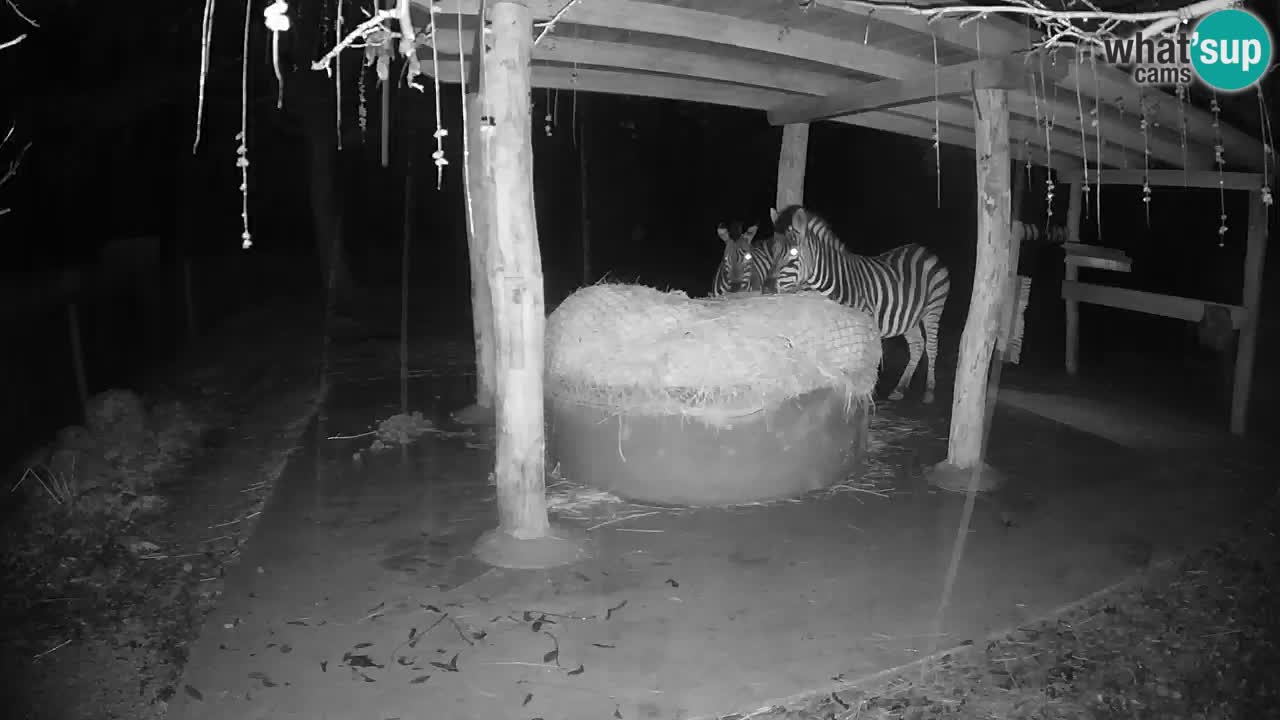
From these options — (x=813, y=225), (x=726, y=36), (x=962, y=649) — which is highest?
(x=726, y=36)

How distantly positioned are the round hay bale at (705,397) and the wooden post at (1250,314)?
11.2 feet

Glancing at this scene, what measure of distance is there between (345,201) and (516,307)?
2934 cm

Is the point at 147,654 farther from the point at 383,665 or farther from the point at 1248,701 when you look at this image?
the point at 1248,701

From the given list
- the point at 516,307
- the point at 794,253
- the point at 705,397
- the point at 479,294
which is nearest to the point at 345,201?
the point at 479,294

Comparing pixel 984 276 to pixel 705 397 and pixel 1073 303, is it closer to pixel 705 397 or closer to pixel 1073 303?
pixel 705 397

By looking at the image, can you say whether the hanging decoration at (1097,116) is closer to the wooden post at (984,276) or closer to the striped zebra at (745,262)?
the wooden post at (984,276)

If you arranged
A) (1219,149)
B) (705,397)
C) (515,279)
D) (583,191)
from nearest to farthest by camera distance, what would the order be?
(515,279)
(1219,149)
(705,397)
(583,191)

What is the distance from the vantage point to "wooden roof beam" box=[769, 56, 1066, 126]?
17.0 ft

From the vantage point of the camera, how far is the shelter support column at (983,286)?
5.46 metres

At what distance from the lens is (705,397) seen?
508cm

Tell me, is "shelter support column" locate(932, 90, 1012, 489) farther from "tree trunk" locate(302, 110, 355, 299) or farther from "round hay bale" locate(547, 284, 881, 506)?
"tree trunk" locate(302, 110, 355, 299)

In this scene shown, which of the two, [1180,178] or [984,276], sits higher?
[1180,178]

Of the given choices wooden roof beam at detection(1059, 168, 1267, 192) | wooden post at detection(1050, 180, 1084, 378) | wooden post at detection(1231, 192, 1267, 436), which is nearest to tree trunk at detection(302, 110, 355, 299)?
wooden post at detection(1050, 180, 1084, 378)

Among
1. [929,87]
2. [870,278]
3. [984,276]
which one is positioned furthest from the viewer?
[870,278]
